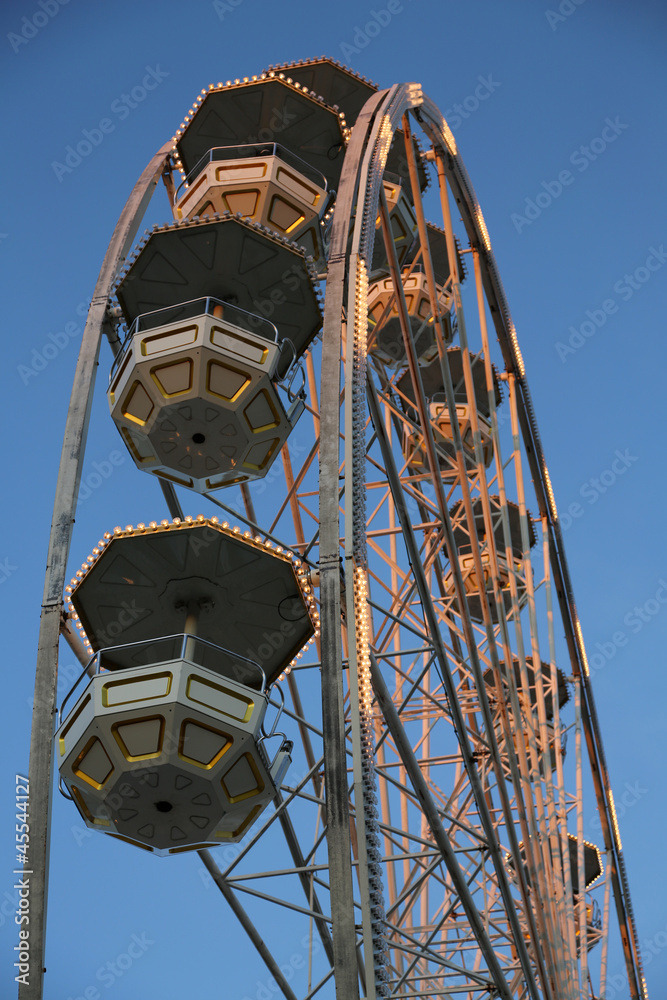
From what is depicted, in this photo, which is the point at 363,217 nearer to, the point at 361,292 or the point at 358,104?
the point at 361,292

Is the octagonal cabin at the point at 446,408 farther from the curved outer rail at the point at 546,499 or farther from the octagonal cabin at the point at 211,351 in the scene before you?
the octagonal cabin at the point at 211,351

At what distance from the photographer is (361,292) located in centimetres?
1571

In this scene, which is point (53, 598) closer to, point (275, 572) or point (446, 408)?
point (275, 572)

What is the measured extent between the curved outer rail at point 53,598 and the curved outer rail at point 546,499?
8273 mm

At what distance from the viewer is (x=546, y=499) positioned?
92.5 ft

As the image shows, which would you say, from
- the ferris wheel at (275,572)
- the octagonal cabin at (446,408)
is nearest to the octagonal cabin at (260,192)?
the ferris wheel at (275,572)

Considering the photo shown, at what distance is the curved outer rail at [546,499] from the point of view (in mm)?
23781

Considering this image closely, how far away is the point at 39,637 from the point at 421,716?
11.7 m

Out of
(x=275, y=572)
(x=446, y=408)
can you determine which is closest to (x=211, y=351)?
(x=275, y=572)


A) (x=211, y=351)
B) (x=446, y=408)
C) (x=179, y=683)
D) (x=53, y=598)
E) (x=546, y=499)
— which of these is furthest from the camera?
(x=446, y=408)

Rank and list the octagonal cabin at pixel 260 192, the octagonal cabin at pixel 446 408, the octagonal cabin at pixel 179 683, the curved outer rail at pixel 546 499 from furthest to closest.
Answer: the octagonal cabin at pixel 446 408, the curved outer rail at pixel 546 499, the octagonal cabin at pixel 260 192, the octagonal cabin at pixel 179 683

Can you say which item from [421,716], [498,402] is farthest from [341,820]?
[498,402]

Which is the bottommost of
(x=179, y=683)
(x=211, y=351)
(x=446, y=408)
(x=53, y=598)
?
(x=179, y=683)

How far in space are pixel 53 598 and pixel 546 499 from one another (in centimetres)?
1715
